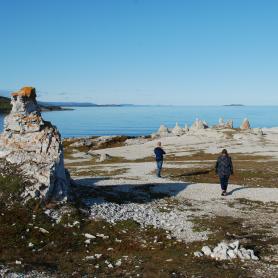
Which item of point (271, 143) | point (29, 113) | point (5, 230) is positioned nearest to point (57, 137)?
point (29, 113)

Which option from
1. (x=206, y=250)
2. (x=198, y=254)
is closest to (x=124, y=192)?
(x=206, y=250)

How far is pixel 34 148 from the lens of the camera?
32531mm

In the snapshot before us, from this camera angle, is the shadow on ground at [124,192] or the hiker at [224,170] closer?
the shadow on ground at [124,192]

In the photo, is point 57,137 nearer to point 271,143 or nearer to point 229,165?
point 229,165

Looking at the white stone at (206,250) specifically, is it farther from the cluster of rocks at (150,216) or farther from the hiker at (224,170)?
the hiker at (224,170)

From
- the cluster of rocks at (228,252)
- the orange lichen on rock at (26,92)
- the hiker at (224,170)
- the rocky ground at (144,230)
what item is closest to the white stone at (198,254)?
the cluster of rocks at (228,252)

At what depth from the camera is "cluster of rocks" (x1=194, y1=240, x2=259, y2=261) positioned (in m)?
21.3

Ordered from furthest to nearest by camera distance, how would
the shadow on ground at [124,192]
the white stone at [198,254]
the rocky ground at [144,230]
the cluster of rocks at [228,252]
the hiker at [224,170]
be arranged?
1. the hiker at [224,170]
2. the shadow on ground at [124,192]
3. the white stone at [198,254]
4. the cluster of rocks at [228,252]
5. the rocky ground at [144,230]

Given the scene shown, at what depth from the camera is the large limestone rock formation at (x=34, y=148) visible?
97.6ft

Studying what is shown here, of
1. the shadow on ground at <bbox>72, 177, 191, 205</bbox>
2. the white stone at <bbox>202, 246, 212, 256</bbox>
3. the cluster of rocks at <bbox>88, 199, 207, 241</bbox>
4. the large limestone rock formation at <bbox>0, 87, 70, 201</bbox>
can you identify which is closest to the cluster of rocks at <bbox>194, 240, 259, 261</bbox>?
the white stone at <bbox>202, 246, 212, 256</bbox>

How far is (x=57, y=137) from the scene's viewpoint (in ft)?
108

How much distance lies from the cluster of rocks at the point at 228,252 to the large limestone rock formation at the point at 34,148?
1179 cm

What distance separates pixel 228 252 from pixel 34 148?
56.1ft

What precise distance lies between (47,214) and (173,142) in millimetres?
83256
